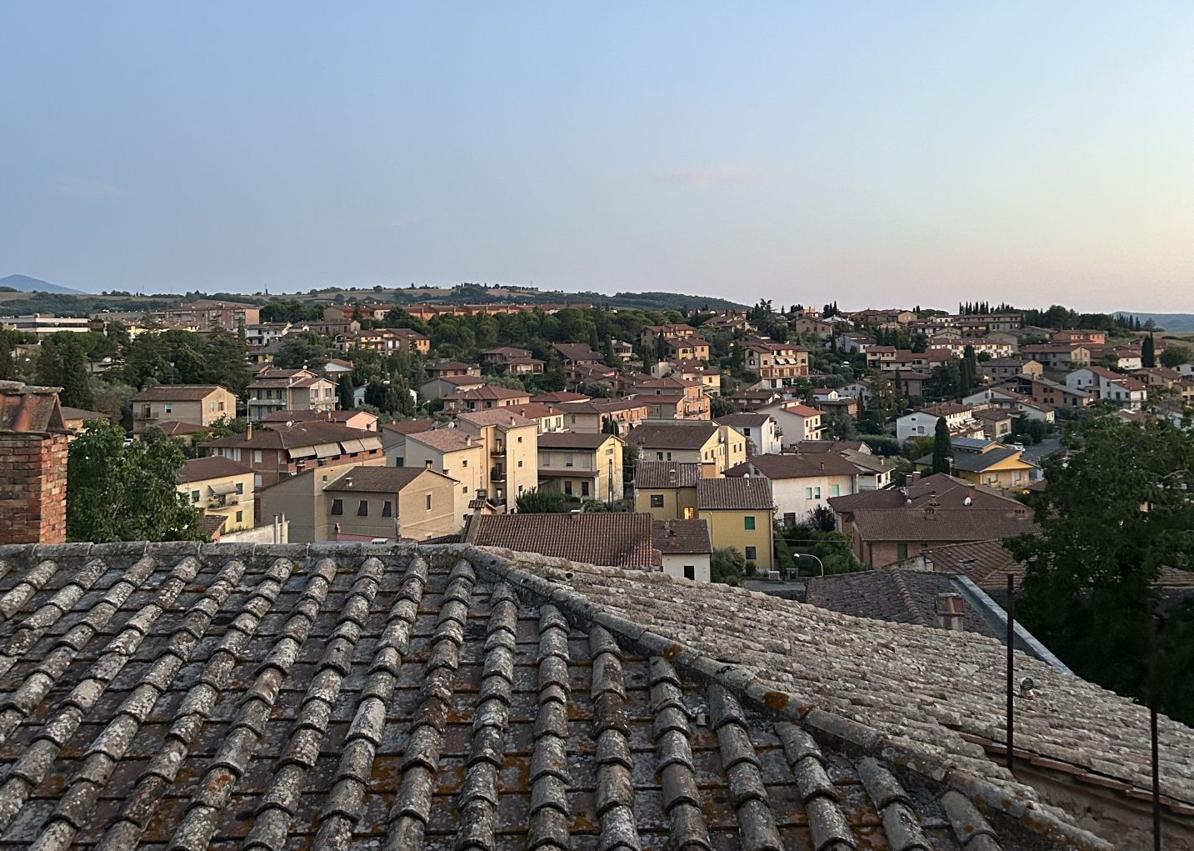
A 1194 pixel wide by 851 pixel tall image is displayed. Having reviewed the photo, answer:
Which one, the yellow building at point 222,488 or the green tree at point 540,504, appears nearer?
the yellow building at point 222,488

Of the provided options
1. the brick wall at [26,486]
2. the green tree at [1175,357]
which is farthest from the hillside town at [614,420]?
the brick wall at [26,486]

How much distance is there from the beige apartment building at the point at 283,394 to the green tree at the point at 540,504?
28.0 m

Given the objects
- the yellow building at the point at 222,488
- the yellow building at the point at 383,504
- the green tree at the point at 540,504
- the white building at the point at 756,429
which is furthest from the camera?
the white building at the point at 756,429

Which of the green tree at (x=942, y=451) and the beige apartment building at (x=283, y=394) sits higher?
the beige apartment building at (x=283, y=394)

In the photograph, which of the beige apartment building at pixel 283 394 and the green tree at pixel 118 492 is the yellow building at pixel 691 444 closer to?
the beige apartment building at pixel 283 394

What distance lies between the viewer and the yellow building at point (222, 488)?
3781cm

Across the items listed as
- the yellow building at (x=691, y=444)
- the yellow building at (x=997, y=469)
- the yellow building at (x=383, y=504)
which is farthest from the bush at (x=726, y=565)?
the yellow building at (x=997, y=469)

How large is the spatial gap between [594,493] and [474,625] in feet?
157

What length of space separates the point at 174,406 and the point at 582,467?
2694 cm

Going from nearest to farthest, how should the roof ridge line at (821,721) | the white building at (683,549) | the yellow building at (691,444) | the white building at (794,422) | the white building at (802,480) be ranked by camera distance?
the roof ridge line at (821,721) → the white building at (683,549) → the white building at (802,480) → the yellow building at (691,444) → the white building at (794,422)

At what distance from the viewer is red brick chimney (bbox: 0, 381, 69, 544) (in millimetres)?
5105

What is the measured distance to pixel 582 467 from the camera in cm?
5222

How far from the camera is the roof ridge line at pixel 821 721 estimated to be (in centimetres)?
287

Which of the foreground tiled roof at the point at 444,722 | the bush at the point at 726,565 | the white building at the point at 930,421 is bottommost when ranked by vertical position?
the bush at the point at 726,565
